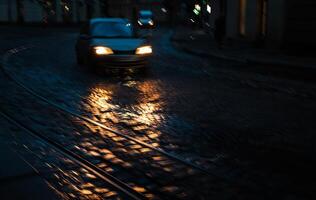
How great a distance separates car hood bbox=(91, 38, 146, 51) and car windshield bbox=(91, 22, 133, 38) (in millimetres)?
509

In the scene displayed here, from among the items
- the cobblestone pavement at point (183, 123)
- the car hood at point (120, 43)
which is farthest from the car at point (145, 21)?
the car hood at point (120, 43)

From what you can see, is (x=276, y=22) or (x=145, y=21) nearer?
(x=276, y=22)

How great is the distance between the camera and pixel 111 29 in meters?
15.4

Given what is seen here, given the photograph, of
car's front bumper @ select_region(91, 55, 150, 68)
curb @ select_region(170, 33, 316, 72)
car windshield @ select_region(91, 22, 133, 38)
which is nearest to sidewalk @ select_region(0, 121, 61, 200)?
car's front bumper @ select_region(91, 55, 150, 68)

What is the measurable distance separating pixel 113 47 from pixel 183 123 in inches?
236

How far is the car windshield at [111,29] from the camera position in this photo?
1512 centimetres

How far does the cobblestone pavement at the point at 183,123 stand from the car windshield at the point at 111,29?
3.67ft

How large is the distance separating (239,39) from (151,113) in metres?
20.2

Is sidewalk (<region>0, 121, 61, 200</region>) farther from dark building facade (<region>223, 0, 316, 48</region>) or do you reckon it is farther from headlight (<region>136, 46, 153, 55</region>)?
dark building facade (<region>223, 0, 316, 48</region>)

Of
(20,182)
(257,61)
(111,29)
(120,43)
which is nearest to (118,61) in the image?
(120,43)

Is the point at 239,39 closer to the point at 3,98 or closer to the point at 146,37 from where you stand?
the point at 146,37

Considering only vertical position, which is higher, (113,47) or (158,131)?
(113,47)

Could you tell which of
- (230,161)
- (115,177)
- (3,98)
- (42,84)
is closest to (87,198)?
(115,177)

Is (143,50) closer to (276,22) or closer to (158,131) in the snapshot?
(158,131)
